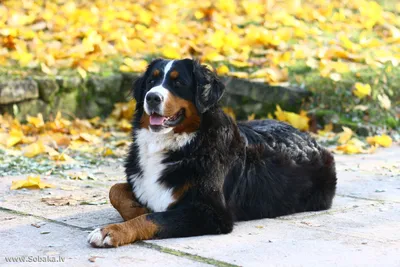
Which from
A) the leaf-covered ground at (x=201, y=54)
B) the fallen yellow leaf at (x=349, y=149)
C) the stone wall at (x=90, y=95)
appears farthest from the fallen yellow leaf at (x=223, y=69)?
the fallen yellow leaf at (x=349, y=149)

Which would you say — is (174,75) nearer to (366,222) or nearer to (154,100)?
(154,100)

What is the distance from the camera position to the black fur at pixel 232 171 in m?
4.40

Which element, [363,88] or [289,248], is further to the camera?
[363,88]

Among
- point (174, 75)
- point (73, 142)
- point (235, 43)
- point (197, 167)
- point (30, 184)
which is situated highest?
point (174, 75)

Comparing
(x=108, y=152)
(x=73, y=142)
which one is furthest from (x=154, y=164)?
(x=73, y=142)

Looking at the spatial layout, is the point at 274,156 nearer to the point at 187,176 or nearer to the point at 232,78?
the point at 187,176

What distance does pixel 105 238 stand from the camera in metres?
3.95

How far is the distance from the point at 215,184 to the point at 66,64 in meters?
5.34

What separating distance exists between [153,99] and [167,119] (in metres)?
0.17

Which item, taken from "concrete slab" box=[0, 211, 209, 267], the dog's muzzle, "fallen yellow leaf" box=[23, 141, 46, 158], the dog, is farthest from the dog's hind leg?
"fallen yellow leaf" box=[23, 141, 46, 158]

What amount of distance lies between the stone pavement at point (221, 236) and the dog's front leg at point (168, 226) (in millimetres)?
58

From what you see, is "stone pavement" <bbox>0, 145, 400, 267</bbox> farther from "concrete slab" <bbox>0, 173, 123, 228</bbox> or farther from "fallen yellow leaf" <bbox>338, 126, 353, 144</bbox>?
"fallen yellow leaf" <bbox>338, 126, 353, 144</bbox>

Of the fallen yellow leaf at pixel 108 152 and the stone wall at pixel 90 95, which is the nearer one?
the fallen yellow leaf at pixel 108 152

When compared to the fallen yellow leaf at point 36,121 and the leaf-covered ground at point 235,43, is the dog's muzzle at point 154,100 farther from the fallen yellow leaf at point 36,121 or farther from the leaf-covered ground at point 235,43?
the leaf-covered ground at point 235,43
